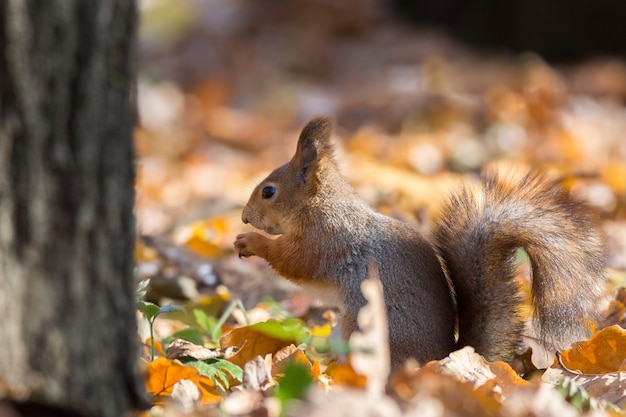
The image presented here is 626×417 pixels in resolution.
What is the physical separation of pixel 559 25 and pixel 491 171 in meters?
6.95

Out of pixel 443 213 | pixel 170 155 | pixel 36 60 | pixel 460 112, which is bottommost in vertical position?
pixel 170 155

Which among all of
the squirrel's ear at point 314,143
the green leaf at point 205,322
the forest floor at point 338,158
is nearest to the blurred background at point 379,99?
the forest floor at point 338,158

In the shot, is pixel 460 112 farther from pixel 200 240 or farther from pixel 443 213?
pixel 443 213

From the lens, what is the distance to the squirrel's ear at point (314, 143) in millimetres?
2629

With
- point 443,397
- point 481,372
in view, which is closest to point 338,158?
point 481,372

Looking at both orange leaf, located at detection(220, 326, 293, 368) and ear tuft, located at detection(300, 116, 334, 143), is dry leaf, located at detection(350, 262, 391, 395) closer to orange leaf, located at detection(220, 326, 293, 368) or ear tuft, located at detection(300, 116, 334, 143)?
orange leaf, located at detection(220, 326, 293, 368)

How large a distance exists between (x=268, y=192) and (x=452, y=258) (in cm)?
69

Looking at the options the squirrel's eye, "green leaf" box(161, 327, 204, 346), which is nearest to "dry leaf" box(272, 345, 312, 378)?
"green leaf" box(161, 327, 204, 346)

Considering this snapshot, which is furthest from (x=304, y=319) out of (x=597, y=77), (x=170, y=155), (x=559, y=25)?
(x=559, y=25)

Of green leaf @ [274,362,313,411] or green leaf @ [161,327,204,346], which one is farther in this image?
green leaf @ [161,327,204,346]

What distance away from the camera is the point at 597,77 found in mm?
7949

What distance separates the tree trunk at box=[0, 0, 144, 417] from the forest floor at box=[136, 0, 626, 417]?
0.20 meters

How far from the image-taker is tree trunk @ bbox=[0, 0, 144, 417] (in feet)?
4.47

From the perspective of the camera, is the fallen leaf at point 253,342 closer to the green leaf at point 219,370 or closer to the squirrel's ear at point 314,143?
the green leaf at point 219,370
